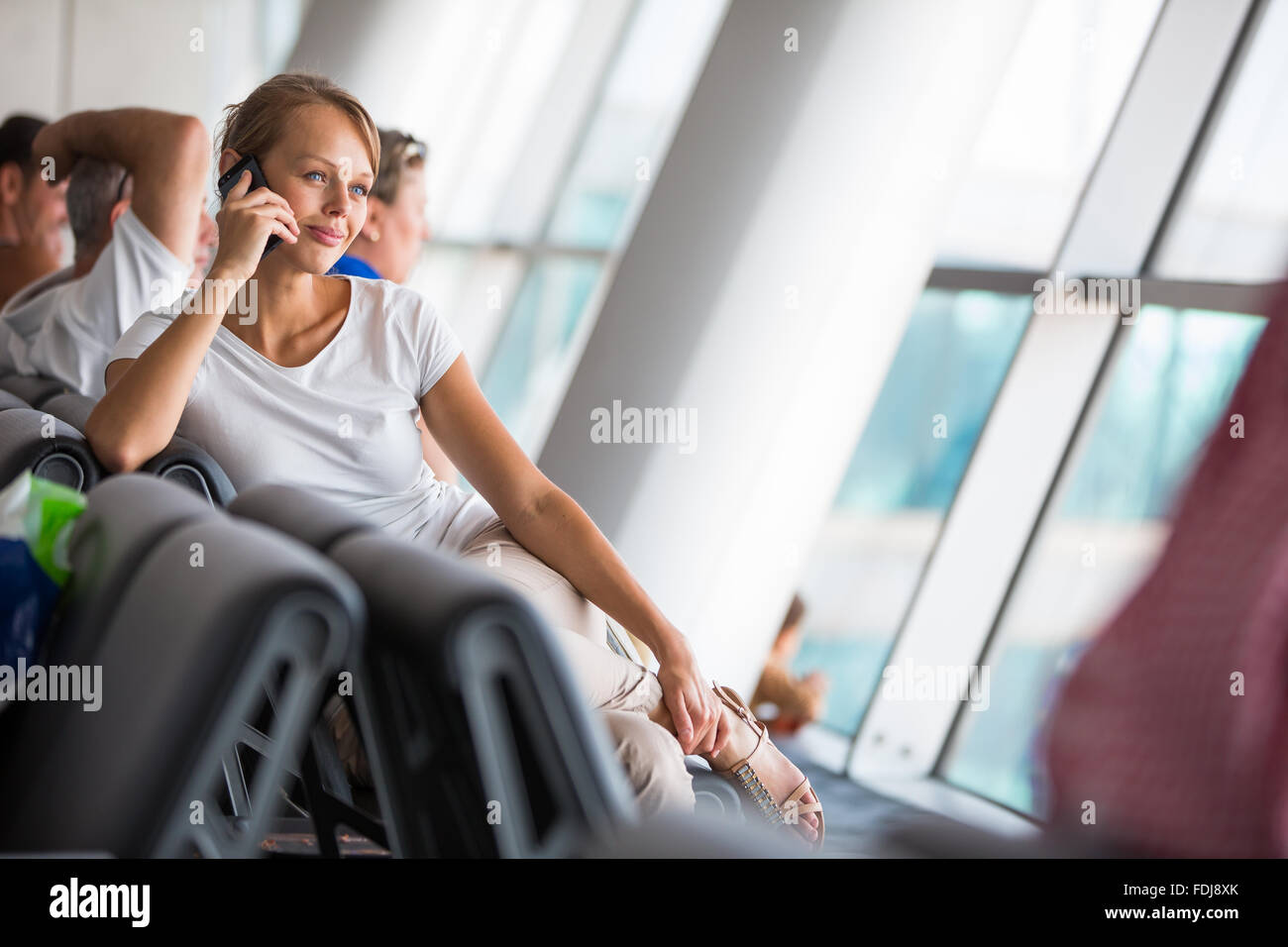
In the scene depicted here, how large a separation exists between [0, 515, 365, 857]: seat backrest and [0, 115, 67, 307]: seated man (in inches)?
123

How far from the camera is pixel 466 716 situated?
1021 mm

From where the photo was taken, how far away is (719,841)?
81 centimetres

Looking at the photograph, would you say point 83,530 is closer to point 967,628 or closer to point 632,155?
point 967,628

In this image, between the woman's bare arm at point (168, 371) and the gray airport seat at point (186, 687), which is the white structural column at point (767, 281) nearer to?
the woman's bare arm at point (168, 371)

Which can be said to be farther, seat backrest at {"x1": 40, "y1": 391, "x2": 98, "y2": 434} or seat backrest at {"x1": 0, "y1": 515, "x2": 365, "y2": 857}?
seat backrest at {"x1": 40, "y1": 391, "x2": 98, "y2": 434}

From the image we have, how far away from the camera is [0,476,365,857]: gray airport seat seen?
3.18 ft

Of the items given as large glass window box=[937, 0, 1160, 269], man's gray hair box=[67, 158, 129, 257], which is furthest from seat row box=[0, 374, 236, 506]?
large glass window box=[937, 0, 1160, 269]

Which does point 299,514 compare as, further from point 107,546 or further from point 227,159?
point 227,159

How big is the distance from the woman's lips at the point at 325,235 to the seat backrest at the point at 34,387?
100 centimetres

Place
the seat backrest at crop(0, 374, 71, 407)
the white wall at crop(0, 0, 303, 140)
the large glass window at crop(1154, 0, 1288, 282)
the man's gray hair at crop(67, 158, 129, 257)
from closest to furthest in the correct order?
1. the seat backrest at crop(0, 374, 71, 407)
2. the man's gray hair at crop(67, 158, 129, 257)
3. the large glass window at crop(1154, 0, 1288, 282)
4. the white wall at crop(0, 0, 303, 140)

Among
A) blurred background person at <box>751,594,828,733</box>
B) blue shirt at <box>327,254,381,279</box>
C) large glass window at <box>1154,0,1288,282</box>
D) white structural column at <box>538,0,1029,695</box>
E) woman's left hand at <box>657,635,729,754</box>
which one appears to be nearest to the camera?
woman's left hand at <box>657,635,729,754</box>

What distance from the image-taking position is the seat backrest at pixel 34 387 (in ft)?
9.10

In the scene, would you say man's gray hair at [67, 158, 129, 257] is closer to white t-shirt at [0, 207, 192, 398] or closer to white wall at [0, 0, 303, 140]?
white t-shirt at [0, 207, 192, 398]

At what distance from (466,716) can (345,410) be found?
1.07 m
